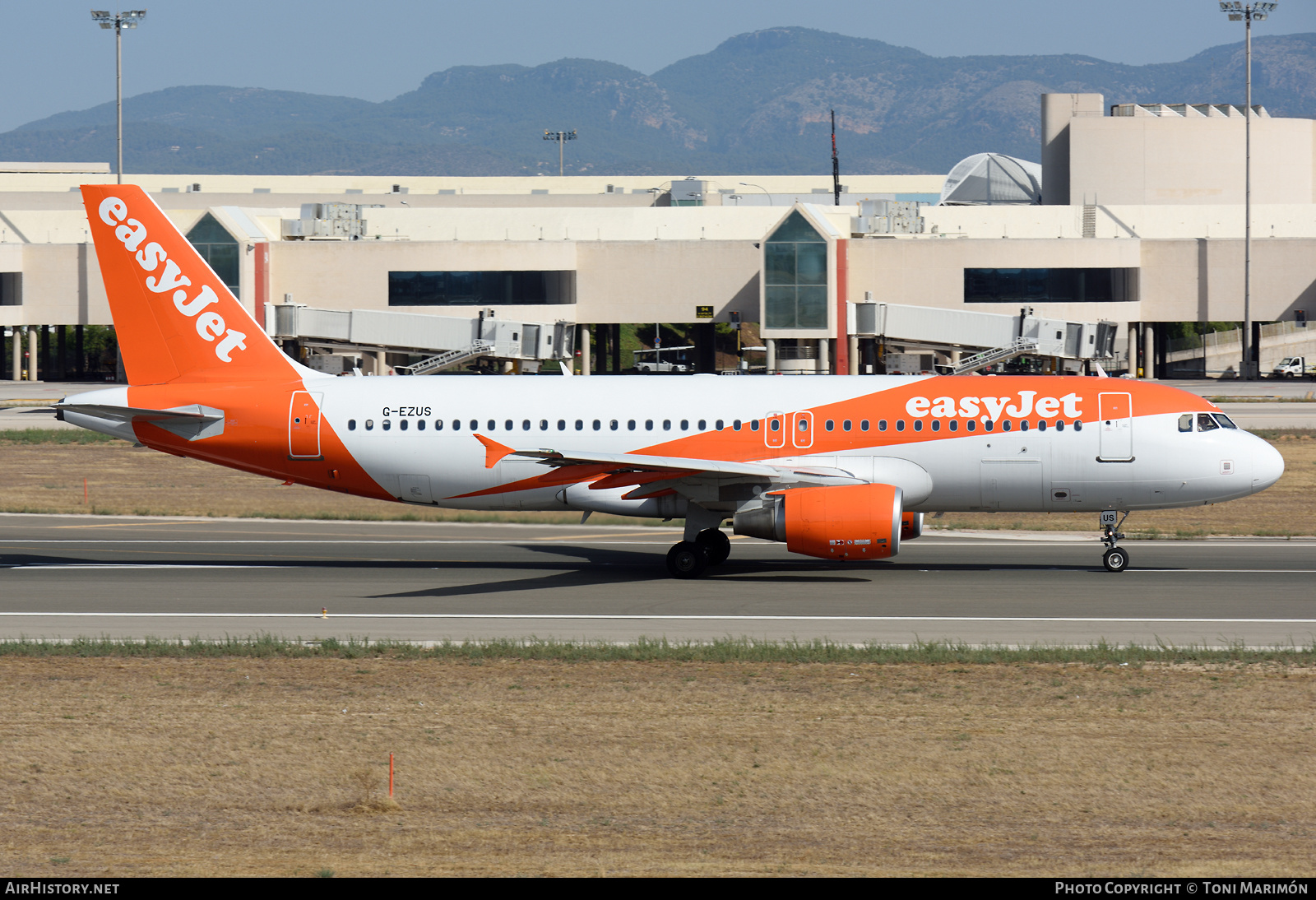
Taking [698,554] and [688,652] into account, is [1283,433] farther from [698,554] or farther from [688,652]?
[688,652]

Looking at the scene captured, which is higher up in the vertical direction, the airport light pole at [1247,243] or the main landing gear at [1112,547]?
the airport light pole at [1247,243]

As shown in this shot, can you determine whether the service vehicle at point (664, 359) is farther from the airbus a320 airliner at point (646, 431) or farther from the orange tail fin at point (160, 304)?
the airbus a320 airliner at point (646, 431)

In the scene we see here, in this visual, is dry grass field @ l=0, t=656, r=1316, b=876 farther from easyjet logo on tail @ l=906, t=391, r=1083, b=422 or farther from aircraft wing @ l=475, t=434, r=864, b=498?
easyjet logo on tail @ l=906, t=391, r=1083, b=422

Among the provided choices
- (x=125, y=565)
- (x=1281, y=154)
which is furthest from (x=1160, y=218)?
(x=125, y=565)

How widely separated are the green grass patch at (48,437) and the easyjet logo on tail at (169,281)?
99.6ft

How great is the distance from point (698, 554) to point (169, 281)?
513 inches

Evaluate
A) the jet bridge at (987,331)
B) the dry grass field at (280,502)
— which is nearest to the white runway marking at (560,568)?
the dry grass field at (280,502)

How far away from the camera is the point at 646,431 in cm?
2981

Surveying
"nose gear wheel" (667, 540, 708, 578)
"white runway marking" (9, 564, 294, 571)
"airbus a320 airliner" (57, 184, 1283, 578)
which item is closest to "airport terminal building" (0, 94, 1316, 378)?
"white runway marking" (9, 564, 294, 571)

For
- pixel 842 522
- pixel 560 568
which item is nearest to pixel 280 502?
pixel 560 568

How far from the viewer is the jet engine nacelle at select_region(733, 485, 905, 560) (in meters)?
27.0

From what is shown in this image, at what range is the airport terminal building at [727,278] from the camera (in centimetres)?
9375

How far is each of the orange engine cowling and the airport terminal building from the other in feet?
217

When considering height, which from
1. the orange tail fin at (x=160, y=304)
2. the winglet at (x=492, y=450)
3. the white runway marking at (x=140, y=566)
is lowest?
the white runway marking at (x=140, y=566)
